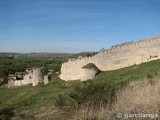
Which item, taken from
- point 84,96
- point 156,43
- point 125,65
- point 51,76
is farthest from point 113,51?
point 84,96

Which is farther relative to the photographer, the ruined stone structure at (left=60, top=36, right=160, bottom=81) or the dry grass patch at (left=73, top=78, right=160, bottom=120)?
the ruined stone structure at (left=60, top=36, right=160, bottom=81)

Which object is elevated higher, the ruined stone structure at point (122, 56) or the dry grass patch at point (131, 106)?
the ruined stone structure at point (122, 56)

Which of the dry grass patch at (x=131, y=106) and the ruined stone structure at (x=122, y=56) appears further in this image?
the ruined stone structure at (x=122, y=56)

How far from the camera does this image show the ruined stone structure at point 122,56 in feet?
82.2

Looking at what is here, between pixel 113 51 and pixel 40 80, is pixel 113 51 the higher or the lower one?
the higher one

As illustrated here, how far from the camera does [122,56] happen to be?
27656 millimetres

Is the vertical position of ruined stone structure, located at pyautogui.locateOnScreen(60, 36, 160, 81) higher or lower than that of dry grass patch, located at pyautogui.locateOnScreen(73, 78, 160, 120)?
higher

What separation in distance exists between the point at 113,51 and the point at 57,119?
19657 millimetres

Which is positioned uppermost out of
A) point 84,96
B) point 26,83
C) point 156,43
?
point 156,43

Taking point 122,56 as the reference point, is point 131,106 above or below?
below

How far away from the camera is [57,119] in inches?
377

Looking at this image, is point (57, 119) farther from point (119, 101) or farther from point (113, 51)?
point (113, 51)

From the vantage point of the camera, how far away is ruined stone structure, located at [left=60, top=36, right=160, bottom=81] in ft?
82.2

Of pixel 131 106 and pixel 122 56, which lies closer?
pixel 131 106
